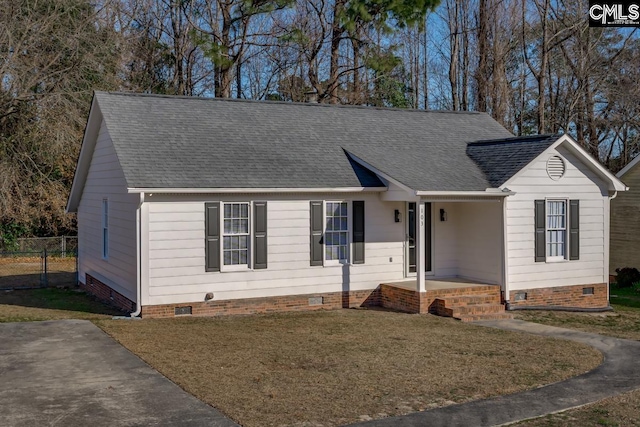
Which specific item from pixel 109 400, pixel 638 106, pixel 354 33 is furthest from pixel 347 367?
pixel 638 106

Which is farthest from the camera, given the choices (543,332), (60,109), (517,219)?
(60,109)

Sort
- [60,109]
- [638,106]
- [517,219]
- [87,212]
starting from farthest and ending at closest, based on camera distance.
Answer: [638,106], [60,109], [87,212], [517,219]

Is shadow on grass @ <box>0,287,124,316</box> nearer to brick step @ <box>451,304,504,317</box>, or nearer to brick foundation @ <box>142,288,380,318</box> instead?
brick foundation @ <box>142,288,380,318</box>

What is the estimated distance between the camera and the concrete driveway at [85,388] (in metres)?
8.52

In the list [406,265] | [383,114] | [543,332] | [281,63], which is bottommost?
[543,332]

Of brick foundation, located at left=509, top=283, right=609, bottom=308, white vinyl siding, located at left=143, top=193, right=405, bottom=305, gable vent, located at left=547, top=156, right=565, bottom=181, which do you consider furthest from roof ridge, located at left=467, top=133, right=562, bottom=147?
brick foundation, located at left=509, top=283, right=609, bottom=308

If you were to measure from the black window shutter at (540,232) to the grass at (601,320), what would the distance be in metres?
1.43

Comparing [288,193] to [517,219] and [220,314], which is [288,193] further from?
[517,219]

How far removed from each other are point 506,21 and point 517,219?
2266 cm

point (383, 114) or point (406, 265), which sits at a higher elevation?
point (383, 114)

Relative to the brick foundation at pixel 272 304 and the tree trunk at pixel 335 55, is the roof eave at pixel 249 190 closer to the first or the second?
the brick foundation at pixel 272 304

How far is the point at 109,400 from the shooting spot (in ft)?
30.3

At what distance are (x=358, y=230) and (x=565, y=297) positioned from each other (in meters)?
5.80

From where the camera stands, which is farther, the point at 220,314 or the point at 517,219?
the point at 517,219
